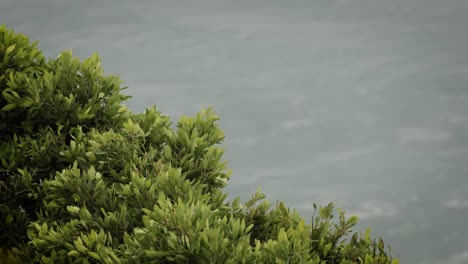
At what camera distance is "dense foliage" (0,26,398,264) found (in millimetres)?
9531

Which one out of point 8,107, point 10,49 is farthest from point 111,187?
point 10,49

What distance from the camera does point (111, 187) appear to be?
→ 10.9m

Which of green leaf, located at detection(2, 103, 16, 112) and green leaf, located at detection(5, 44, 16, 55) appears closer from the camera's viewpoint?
green leaf, located at detection(2, 103, 16, 112)

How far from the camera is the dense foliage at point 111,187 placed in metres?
9.53

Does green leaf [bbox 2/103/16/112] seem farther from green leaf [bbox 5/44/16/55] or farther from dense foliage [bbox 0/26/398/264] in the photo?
green leaf [bbox 5/44/16/55]

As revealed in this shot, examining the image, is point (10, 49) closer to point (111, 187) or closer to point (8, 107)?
point (8, 107)

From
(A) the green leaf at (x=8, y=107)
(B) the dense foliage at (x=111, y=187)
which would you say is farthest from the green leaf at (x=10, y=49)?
(A) the green leaf at (x=8, y=107)

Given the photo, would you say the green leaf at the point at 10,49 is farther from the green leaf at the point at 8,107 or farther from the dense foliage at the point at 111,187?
the green leaf at the point at 8,107

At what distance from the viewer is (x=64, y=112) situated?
1165 centimetres

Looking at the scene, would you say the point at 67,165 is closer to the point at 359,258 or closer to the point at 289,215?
the point at 289,215

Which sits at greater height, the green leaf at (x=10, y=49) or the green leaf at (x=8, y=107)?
the green leaf at (x=10, y=49)

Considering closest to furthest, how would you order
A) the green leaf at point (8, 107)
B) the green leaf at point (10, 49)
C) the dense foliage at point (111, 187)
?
1. the dense foliage at point (111, 187)
2. the green leaf at point (8, 107)
3. the green leaf at point (10, 49)

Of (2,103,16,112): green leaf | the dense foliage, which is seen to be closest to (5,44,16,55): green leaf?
the dense foliage

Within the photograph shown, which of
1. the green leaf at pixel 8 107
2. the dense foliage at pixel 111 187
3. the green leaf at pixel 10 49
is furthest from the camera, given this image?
the green leaf at pixel 10 49
